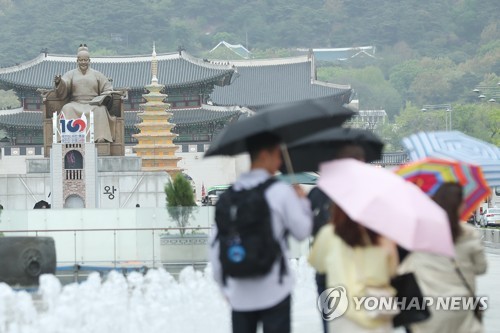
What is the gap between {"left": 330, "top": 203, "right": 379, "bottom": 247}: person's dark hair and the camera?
709 centimetres

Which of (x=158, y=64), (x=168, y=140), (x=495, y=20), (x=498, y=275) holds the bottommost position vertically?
(x=498, y=275)

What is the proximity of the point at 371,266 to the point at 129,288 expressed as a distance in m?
7.70

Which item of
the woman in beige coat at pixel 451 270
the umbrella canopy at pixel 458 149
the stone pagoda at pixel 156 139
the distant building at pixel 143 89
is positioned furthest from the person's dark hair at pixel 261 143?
the distant building at pixel 143 89

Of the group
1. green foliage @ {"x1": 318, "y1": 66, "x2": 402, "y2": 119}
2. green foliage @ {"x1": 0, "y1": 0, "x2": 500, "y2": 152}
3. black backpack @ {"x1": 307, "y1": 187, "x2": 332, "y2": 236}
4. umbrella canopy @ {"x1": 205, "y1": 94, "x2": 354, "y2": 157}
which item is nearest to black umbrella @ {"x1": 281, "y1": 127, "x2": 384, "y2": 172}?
umbrella canopy @ {"x1": 205, "y1": 94, "x2": 354, "y2": 157}

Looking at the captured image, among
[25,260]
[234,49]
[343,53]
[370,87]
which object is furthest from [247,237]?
[343,53]

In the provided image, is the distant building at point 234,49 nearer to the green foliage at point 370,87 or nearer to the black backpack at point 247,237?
the green foliage at point 370,87

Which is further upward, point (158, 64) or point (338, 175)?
point (158, 64)

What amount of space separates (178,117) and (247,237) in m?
54.4

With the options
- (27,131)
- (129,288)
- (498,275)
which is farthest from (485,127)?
(129,288)

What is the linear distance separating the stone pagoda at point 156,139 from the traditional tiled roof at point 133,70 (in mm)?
13599

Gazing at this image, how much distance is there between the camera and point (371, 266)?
709 cm

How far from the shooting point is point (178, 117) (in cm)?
6134

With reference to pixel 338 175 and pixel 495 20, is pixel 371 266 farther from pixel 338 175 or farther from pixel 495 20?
pixel 495 20

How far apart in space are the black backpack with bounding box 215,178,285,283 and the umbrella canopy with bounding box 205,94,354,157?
32 centimetres
